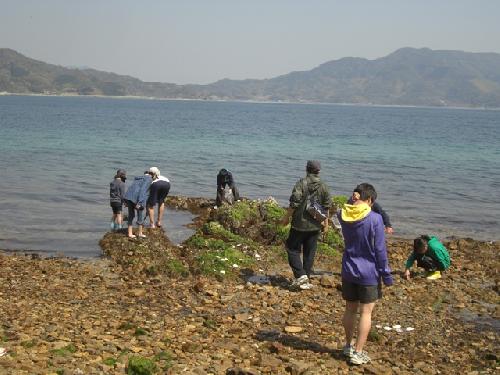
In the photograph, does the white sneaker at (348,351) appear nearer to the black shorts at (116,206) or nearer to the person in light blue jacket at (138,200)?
the person in light blue jacket at (138,200)

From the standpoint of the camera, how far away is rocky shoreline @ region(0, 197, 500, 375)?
24.1 ft

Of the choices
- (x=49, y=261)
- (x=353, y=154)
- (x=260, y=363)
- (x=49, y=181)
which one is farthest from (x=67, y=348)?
(x=353, y=154)

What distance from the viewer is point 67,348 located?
283 inches

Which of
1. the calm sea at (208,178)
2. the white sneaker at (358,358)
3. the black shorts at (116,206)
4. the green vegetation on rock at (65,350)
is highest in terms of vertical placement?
the black shorts at (116,206)

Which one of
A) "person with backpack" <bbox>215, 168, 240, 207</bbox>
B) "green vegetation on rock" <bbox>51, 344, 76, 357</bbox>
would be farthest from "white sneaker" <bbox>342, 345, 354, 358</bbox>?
"person with backpack" <bbox>215, 168, 240, 207</bbox>

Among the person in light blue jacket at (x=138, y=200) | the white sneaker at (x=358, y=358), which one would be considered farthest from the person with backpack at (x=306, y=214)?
the person in light blue jacket at (x=138, y=200)

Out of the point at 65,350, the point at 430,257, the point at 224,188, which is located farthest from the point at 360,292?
the point at 224,188

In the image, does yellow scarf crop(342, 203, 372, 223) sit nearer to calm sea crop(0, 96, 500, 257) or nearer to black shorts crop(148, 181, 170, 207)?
calm sea crop(0, 96, 500, 257)

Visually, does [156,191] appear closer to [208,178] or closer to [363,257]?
[363,257]

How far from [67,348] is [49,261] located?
6304 mm

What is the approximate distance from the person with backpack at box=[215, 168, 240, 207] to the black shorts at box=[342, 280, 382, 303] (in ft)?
37.0

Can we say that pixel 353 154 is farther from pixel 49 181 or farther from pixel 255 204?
pixel 255 204

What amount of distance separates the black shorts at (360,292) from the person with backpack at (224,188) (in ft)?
37.0

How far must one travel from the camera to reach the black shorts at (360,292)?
7418mm
